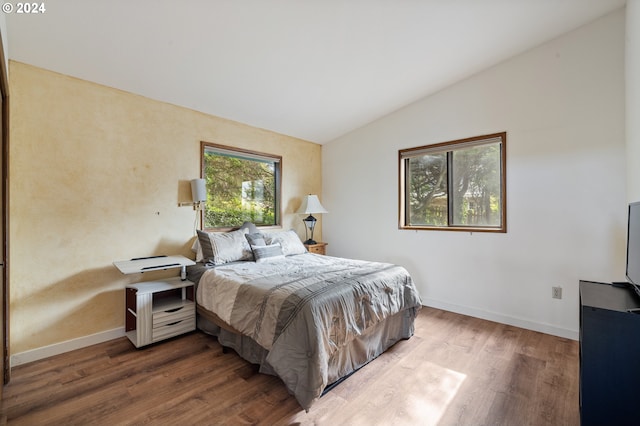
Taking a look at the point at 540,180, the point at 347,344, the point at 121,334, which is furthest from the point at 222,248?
the point at 540,180

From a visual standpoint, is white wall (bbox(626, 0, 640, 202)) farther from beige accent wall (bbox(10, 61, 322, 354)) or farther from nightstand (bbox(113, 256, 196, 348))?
beige accent wall (bbox(10, 61, 322, 354))

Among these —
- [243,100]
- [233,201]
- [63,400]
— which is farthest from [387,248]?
[63,400]

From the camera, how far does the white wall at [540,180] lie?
2539mm

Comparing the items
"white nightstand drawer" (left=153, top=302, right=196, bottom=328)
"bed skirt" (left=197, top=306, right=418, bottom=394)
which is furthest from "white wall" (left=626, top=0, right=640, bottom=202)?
"white nightstand drawer" (left=153, top=302, right=196, bottom=328)

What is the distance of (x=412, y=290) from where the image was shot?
8.82ft

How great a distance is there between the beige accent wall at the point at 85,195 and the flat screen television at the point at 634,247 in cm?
366

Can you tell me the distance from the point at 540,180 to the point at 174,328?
3918 mm

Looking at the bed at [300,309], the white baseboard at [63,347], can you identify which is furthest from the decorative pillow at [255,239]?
the white baseboard at [63,347]

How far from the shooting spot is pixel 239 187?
151 inches

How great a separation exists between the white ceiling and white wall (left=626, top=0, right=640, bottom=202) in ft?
1.61

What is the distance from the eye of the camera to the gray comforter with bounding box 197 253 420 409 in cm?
174

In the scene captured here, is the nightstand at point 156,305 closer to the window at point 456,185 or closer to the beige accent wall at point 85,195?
the beige accent wall at point 85,195

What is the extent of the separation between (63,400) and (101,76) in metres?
2.56

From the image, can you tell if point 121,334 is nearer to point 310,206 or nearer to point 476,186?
point 310,206
